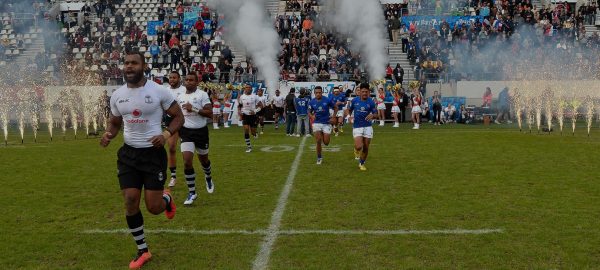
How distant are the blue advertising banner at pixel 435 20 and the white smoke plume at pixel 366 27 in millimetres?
1642

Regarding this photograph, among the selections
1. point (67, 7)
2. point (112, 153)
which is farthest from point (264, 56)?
point (112, 153)

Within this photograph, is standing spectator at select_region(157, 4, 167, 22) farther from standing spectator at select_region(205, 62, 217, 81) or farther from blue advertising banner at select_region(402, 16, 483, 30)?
blue advertising banner at select_region(402, 16, 483, 30)

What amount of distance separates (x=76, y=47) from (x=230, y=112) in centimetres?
1405

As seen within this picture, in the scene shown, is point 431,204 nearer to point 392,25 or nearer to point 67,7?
point 392,25

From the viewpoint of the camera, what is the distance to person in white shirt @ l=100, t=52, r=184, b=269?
22.0ft

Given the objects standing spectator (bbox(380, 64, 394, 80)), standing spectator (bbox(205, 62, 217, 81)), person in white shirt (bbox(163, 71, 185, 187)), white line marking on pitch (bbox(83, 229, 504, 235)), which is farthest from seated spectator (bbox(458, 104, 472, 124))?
white line marking on pitch (bbox(83, 229, 504, 235))

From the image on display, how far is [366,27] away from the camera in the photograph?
39188 mm

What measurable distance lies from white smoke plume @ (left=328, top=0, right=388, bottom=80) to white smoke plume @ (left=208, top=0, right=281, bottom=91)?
4.11 meters

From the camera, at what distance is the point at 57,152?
59.7 feet

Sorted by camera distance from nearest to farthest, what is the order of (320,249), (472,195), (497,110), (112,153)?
(320,249) < (472,195) < (112,153) < (497,110)

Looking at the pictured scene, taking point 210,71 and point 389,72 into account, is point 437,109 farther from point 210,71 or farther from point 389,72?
point 210,71

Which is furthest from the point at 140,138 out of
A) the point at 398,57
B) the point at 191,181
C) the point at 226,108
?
the point at 398,57

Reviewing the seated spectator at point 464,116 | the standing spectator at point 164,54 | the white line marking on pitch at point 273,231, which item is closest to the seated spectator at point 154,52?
the standing spectator at point 164,54

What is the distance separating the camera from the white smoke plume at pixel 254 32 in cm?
3641
